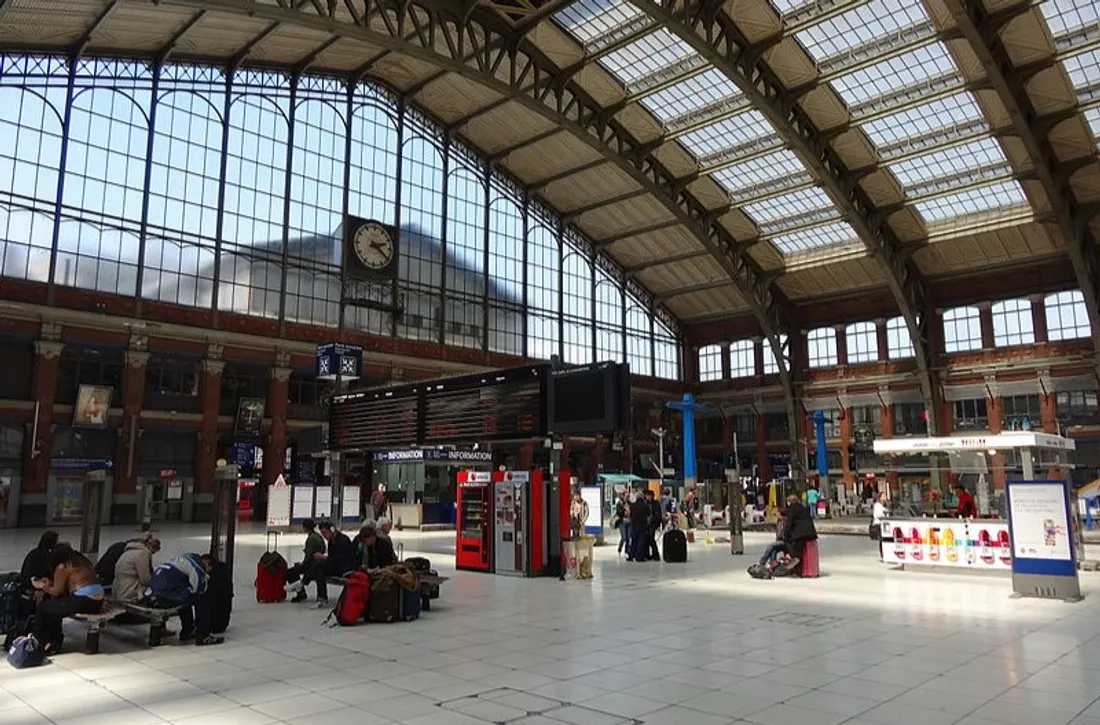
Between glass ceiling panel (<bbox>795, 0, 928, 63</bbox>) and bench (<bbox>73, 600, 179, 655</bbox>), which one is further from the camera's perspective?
glass ceiling panel (<bbox>795, 0, 928, 63</bbox>)

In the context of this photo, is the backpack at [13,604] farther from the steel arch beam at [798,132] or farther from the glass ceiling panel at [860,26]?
the glass ceiling panel at [860,26]

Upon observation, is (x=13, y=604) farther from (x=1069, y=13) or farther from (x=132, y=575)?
(x=1069, y=13)

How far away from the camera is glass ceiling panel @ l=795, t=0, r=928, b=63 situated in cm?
3075

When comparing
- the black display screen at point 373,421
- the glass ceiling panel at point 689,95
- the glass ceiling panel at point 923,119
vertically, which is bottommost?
the black display screen at point 373,421

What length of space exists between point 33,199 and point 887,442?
35431 mm

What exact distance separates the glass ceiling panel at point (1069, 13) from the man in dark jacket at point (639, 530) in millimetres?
24172

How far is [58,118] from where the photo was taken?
3488cm

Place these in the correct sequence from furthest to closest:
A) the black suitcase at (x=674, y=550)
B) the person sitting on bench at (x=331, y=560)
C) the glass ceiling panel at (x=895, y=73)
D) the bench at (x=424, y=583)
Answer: the glass ceiling panel at (x=895, y=73) → the black suitcase at (x=674, y=550) → the person sitting on bench at (x=331, y=560) → the bench at (x=424, y=583)

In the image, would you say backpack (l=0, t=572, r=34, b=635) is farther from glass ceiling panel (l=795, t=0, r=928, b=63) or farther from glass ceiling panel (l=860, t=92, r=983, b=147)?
glass ceiling panel (l=860, t=92, r=983, b=147)

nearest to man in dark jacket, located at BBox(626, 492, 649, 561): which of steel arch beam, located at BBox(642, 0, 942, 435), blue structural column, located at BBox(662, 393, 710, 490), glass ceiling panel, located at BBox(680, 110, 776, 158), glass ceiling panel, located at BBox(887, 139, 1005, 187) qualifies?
steel arch beam, located at BBox(642, 0, 942, 435)

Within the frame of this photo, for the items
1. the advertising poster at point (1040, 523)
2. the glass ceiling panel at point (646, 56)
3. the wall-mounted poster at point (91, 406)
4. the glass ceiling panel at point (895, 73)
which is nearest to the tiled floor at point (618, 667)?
the advertising poster at point (1040, 523)

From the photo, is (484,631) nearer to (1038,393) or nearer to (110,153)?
(110,153)

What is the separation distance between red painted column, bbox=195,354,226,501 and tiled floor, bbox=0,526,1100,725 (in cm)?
2768

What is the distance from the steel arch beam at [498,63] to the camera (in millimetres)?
27531
